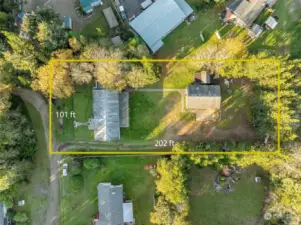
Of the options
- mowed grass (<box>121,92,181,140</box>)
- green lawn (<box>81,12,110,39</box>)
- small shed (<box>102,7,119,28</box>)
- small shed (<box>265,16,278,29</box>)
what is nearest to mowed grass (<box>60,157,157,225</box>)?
mowed grass (<box>121,92,181,140</box>)

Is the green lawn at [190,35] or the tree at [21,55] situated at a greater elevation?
the green lawn at [190,35]

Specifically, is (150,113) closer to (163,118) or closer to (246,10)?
(163,118)

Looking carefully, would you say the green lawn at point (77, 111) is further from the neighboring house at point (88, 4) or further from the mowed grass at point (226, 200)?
the mowed grass at point (226, 200)

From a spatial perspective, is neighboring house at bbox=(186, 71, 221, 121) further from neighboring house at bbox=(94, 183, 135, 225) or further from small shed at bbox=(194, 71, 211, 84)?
neighboring house at bbox=(94, 183, 135, 225)

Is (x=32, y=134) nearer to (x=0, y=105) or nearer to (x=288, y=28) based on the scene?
(x=0, y=105)

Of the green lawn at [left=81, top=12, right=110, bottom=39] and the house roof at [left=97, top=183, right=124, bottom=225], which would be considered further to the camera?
the green lawn at [left=81, top=12, right=110, bottom=39]

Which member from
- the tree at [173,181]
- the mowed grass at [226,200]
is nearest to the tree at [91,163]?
the tree at [173,181]

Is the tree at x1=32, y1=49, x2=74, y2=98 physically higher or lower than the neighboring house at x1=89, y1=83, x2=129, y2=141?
higher
